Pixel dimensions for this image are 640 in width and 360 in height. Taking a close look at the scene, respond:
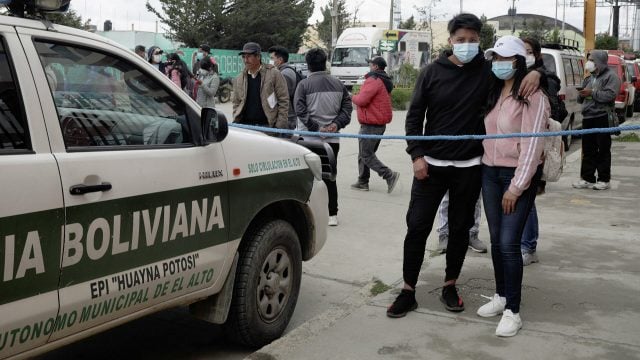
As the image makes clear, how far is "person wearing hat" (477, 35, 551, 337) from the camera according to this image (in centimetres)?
432

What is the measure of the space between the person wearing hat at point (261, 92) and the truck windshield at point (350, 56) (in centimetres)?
2890

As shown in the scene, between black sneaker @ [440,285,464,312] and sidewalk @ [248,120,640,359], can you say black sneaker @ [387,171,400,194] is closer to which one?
sidewalk @ [248,120,640,359]

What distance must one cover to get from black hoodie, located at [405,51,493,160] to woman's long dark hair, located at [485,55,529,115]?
0.18ft

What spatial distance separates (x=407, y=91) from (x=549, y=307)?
76.8 feet

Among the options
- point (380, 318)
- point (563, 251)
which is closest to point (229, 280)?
point (380, 318)

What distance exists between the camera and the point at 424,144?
185 inches

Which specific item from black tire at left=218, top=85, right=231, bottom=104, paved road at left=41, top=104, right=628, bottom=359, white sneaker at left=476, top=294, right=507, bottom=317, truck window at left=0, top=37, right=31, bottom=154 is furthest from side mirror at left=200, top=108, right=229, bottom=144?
black tire at left=218, top=85, right=231, bottom=104

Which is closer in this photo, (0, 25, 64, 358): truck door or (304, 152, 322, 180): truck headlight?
(0, 25, 64, 358): truck door

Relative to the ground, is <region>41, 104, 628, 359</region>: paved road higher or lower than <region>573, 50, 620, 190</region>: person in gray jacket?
lower

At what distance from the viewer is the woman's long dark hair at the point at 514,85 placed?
438 cm

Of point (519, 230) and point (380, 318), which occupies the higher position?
point (519, 230)

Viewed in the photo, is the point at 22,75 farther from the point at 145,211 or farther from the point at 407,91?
the point at 407,91

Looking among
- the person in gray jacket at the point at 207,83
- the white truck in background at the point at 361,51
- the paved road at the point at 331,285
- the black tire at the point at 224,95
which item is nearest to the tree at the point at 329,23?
the white truck in background at the point at 361,51

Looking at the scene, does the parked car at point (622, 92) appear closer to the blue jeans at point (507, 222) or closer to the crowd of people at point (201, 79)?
the crowd of people at point (201, 79)
